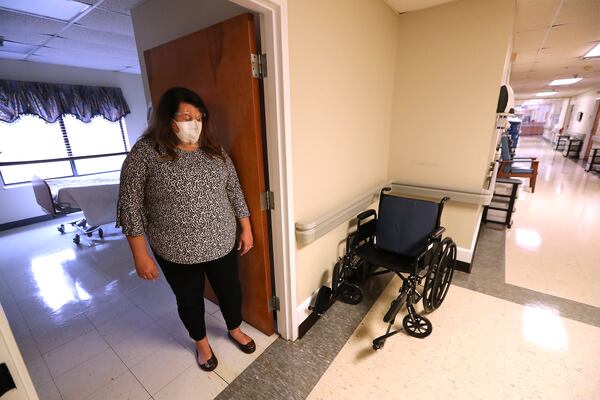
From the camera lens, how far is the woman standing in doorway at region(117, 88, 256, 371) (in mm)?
1199

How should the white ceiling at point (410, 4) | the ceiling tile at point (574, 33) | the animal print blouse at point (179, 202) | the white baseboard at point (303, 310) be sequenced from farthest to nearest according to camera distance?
1. the ceiling tile at point (574, 33)
2. the white ceiling at point (410, 4)
3. the white baseboard at point (303, 310)
4. the animal print blouse at point (179, 202)

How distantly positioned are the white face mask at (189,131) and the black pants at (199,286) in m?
0.61

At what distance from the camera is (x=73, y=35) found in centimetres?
283

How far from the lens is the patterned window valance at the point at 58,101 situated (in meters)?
3.70

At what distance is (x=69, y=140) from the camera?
454 cm

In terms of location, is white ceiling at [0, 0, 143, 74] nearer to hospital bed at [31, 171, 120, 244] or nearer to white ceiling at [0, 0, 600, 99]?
white ceiling at [0, 0, 600, 99]

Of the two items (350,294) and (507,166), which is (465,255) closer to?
(350,294)

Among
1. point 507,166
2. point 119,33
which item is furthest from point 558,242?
point 119,33

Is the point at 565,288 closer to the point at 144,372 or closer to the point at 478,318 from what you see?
the point at 478,318

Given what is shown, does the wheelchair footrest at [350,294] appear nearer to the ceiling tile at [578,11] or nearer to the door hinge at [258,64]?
the door hinge at [258,64]

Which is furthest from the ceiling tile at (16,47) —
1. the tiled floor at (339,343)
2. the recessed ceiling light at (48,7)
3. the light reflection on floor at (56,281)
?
the tiled floor at (339,343)

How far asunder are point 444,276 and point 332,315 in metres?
0.88

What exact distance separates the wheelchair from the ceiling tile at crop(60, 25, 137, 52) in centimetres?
318

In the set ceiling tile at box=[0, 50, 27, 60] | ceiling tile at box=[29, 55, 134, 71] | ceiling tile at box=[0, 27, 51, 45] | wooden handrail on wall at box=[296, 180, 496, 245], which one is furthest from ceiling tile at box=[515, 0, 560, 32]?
ceiling tile at box=[0, 50, 27, 60]
